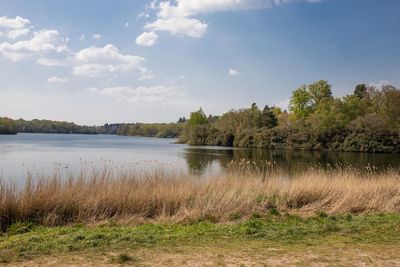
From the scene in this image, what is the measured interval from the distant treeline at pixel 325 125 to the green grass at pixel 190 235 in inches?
2232

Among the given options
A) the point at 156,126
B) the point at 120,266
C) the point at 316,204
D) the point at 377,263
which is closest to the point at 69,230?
the point at 120,266

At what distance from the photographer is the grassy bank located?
18.2 ft

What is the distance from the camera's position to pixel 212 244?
21.2 feet

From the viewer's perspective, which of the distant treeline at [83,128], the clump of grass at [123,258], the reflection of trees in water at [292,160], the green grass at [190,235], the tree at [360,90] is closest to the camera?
the clump of grass at [123,258]

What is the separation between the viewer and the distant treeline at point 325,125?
60.3 meters

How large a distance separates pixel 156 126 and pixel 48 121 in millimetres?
46337

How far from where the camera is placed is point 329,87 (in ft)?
236

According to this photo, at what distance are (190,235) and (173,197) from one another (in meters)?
3.01

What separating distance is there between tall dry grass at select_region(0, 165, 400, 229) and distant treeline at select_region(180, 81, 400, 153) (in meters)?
52.2

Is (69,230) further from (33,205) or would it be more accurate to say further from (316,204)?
(316,204)

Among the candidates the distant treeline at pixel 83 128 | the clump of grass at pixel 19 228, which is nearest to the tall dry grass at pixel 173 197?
the clump of grass at pixel 19 228

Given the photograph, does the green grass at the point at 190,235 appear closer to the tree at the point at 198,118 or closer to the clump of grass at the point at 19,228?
the clump of grass at the point at 19,228

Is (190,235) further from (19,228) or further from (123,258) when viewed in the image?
(19,228)

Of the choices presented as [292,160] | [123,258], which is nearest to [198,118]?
[292,160]
